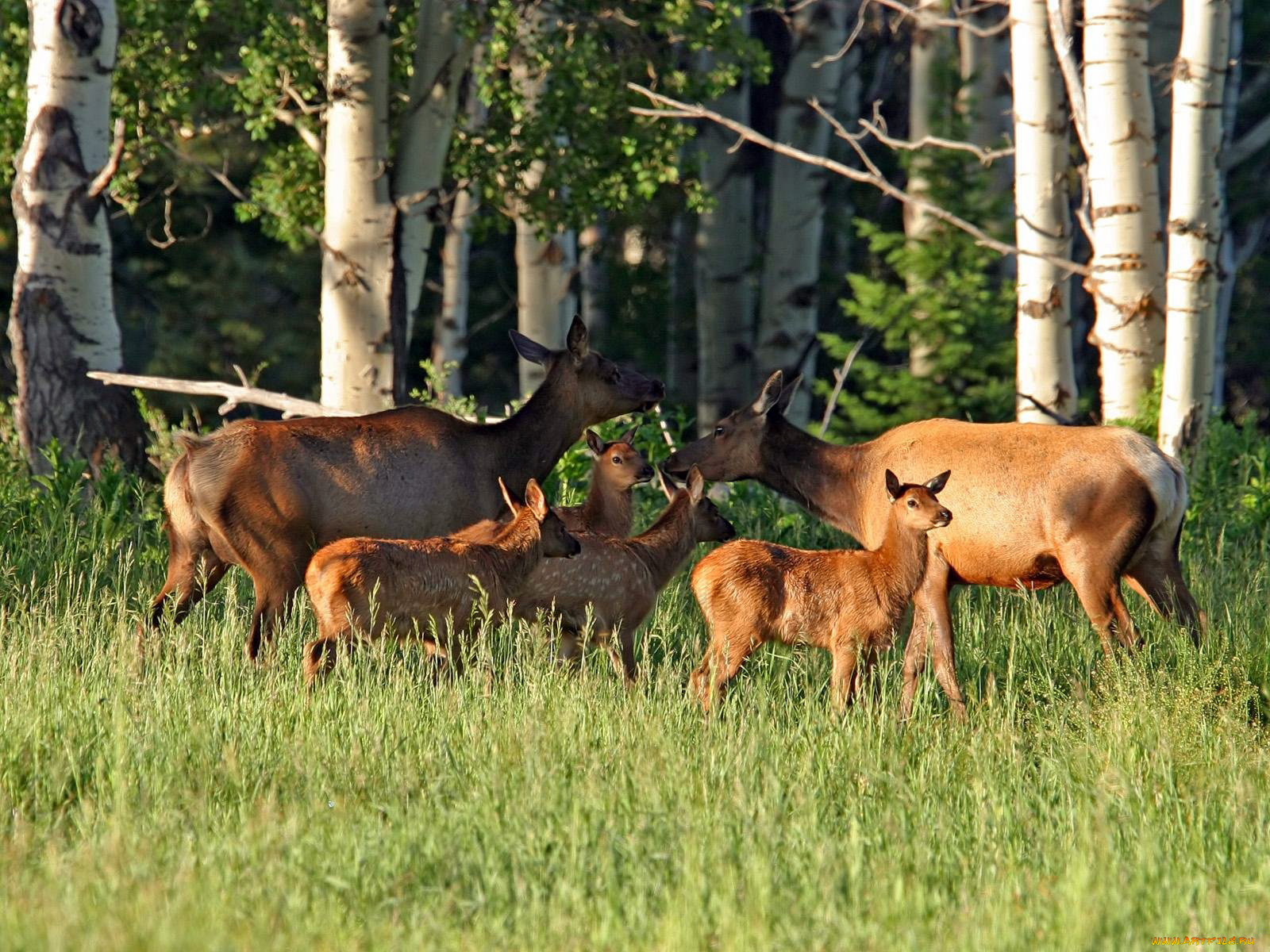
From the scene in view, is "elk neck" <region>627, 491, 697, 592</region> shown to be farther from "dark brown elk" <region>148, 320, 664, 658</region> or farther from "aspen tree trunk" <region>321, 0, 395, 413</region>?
"aspen tree trunk" <region>321, 0, 395, 413</region>

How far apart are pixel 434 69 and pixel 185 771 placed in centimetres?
914

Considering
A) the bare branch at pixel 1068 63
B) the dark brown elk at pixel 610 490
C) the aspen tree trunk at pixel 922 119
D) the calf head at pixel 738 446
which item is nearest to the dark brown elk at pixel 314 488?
the dark brown elk at pixel 610 490

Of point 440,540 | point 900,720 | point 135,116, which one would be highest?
point 135,116

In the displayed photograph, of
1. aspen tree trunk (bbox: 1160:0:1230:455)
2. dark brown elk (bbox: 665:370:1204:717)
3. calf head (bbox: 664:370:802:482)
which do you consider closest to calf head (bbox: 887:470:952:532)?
dark brown elk (bbox: 665:370:1204:717)

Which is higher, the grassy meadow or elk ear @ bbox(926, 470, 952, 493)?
elk ear @ bbox(926, 470, 952, 493)

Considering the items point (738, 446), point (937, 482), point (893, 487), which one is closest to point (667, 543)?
point (893, 487)

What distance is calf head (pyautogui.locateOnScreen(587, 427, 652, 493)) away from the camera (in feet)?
30.8

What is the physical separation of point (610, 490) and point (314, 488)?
5.81ft

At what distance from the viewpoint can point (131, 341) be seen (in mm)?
24812

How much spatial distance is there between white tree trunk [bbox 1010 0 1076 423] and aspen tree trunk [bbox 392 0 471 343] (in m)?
4.44

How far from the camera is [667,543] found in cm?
870

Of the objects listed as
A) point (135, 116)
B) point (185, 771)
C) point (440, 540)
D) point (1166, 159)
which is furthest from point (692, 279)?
point (185, 771)

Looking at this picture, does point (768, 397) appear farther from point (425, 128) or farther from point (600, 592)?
point (425, 128)

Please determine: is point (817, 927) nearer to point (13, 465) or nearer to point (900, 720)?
point (900, 720)
